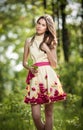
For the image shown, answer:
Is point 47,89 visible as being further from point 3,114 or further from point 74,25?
point 74,25

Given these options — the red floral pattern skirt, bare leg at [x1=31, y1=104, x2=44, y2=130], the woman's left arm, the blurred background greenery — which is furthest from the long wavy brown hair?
the blurred background greenery

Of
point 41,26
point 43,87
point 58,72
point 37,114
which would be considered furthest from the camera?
point 58,72

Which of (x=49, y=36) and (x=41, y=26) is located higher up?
(x=41, y=26)

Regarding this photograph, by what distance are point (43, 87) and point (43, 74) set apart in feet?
0.60

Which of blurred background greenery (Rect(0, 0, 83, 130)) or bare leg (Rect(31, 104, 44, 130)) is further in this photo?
blurred background greenery (Rect(0, 0, 83, 130))

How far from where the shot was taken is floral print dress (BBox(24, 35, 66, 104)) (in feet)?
21.2

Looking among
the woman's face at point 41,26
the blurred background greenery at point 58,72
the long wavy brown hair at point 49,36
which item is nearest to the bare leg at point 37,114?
the long wavy brown hair at point 49,36

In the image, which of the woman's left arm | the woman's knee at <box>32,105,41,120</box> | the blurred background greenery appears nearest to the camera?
the woman's knee at <box>32,105,41,120</box>

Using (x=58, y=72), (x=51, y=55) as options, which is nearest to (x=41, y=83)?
(x=51, y=55)

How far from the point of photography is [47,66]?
6.59 meters

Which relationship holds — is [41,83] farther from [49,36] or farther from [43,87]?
[49,36]

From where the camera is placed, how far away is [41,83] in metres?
6.50

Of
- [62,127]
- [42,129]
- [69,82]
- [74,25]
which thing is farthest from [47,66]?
[74,25]

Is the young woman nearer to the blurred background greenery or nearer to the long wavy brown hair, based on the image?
the long wavy brown hair
